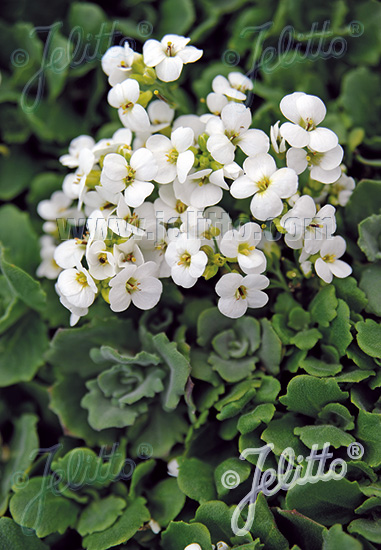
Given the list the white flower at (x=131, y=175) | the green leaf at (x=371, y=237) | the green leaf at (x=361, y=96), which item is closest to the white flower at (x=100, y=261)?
the white flower at (x=131, y=175)

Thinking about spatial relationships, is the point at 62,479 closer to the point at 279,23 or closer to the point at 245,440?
the point at 245,440

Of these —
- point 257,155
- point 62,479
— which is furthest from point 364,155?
point 62,479

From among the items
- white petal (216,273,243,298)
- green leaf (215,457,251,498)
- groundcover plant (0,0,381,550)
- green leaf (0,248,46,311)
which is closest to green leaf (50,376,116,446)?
groundcover plant (0,0,381,550)

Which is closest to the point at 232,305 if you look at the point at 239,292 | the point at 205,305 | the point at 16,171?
the point at 239,292

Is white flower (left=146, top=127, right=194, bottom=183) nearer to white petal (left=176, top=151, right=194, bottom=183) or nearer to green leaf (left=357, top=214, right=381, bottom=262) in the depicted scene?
white petal (left=176, top=151, right=194, bottom=183)

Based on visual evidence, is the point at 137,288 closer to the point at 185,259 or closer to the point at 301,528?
the point at 185,259

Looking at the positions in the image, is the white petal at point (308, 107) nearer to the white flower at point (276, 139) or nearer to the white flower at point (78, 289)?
the white flower at point (276, 139)

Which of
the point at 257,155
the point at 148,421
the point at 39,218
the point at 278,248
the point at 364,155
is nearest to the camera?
the point at 257,155
